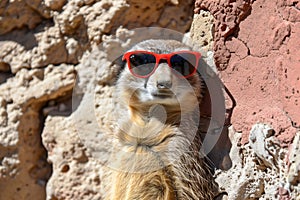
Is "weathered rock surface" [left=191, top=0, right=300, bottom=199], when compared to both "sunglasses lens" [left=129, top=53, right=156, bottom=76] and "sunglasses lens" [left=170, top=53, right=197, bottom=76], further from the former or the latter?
"sunglasses lens" [left=129, top=53, right=156, bottom=76]

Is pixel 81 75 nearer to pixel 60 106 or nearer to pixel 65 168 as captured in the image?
pixel 60 106

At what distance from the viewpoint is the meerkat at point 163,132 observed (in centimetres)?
184

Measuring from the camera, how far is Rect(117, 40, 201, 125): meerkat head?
72.5 inches

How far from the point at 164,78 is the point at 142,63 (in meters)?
0.10

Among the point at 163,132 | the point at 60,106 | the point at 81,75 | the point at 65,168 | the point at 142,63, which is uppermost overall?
the point at 142,63

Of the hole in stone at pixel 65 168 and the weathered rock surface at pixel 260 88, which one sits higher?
the weathered rock surface at pixel 260 88

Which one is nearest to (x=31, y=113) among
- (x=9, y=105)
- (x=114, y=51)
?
(x=9, y=105)

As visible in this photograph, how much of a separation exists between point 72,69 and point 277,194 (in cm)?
106

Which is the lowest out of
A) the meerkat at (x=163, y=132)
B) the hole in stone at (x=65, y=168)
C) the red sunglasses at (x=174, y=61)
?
the hole in stone at (x=65, y=168)

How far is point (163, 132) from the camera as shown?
1916 millimetres

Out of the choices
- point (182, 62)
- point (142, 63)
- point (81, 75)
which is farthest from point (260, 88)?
point (81, 75)

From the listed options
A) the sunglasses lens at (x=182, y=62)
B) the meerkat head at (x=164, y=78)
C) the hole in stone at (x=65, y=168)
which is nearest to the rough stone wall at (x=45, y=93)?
the hole in stone at (x=65, y=168)

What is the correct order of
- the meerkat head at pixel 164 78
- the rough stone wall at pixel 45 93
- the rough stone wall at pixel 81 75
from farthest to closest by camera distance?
the rough stone wall at pixel 45 93
the meerkat head at pixel 164 78
the rough stone wall at pixel 81 75

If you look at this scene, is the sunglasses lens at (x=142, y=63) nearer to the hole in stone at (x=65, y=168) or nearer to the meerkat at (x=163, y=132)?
the meerkat at (x=163, y=132)
